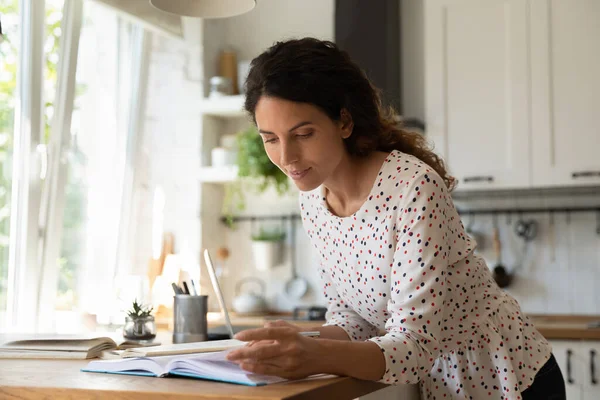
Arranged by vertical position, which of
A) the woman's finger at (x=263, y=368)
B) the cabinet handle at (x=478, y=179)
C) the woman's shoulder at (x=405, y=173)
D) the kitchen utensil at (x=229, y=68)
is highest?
the kitchen utensil at (x=229, y=68)

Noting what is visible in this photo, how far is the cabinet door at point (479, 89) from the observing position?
3.68m

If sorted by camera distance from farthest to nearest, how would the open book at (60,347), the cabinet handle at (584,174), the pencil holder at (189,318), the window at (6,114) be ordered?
the cabinet handle at (584,174)
the window at (6,114)
the pencil holder at (189,318)
the open book at (60,347)

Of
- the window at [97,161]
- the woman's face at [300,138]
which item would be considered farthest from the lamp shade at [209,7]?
the window at [97,161]

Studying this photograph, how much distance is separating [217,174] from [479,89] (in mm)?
1527

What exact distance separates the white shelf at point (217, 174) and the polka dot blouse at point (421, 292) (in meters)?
2.52

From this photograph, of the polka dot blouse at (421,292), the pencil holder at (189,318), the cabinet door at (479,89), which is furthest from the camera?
the cabinet door at (479,89)

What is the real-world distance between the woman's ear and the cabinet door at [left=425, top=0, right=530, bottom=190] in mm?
2316

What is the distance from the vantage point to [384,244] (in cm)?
141

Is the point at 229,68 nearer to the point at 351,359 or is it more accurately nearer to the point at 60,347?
the point at 60,347

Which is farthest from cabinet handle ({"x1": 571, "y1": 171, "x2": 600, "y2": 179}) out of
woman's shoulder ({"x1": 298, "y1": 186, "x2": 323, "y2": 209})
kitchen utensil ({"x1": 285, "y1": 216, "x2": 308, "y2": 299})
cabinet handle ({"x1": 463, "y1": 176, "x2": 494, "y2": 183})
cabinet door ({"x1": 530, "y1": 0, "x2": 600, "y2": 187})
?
woman's shoulder ({"x1": 298, "y1": 186, "x2": 323, "y2": 209})

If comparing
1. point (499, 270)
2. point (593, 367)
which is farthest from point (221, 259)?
point (593, 367)

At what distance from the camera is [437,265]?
51.4 inches

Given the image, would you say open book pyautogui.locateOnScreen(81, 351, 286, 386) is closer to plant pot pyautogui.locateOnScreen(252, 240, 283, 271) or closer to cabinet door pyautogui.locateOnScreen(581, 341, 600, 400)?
cabinet door pyautogui.locateOnScreen(581, 341, 600, 400)

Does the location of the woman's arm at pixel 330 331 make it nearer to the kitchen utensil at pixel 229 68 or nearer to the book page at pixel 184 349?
the book page at pixel 184 349
